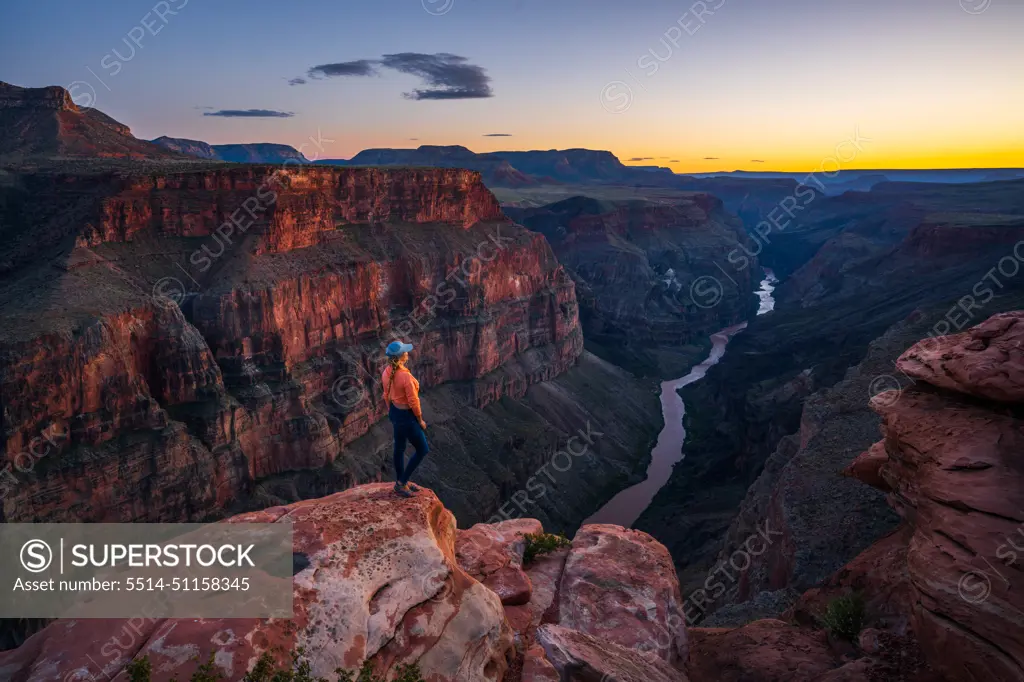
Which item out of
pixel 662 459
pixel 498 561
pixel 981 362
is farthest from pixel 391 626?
pixel 662 459

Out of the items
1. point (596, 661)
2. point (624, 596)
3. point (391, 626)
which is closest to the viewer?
point (391, 626)

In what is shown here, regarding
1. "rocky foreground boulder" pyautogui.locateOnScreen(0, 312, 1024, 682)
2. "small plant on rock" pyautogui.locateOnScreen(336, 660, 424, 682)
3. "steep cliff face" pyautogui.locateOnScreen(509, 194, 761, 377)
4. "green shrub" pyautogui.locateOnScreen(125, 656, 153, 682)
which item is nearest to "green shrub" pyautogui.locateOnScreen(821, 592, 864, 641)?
"rocky foreground boulder" pyautogui.locateOnScreen(0, 312, 1024, 682)

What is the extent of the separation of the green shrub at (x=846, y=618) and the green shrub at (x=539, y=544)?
295 inches

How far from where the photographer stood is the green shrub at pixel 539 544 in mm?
18562

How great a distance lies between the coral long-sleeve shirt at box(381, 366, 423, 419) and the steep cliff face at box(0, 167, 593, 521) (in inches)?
1072

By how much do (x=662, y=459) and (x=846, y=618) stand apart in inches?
2115

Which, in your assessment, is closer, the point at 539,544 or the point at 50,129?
the point at 539,544

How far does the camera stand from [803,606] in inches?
740

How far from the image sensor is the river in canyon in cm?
5612

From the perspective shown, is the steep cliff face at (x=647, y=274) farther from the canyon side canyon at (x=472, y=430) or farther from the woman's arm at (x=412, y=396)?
the woman's arm at (x=412, y=396)

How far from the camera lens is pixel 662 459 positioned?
68562 millimetres

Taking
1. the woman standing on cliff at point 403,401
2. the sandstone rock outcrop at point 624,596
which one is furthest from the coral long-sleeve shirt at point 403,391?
the sandstone rock outcrop at point 624,596

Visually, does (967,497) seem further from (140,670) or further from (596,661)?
A: (140,670)

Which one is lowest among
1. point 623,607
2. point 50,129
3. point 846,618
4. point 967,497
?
point 623,607
